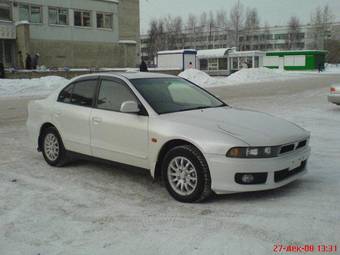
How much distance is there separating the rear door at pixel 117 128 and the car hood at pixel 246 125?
0.49 metres

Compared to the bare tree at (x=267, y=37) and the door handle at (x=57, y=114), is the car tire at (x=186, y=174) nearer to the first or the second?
the door handle at (x=57, y=114)

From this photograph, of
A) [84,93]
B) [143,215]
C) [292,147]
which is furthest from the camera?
[84,93]

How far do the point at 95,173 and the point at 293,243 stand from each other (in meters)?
3.51

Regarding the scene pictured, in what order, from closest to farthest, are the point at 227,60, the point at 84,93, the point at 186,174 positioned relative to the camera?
the point at 186,174 → the point at 84,93 → the point at 227,60

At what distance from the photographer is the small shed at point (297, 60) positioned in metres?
57.6

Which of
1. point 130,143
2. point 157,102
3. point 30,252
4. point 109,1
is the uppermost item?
point 109,1

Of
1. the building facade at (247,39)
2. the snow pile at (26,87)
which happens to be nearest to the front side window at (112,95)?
the snow pile at (26,87)

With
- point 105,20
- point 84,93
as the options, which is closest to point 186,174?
point 84,93

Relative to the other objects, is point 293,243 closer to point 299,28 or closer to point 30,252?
point 30,252

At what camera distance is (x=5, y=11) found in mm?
37562

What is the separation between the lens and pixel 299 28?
366ft

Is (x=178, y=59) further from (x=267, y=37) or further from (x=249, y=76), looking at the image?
(x=267, y=37)

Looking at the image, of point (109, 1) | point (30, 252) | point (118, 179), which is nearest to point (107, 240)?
point (30, 252)

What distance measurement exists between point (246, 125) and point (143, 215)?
→ 1626 mm
